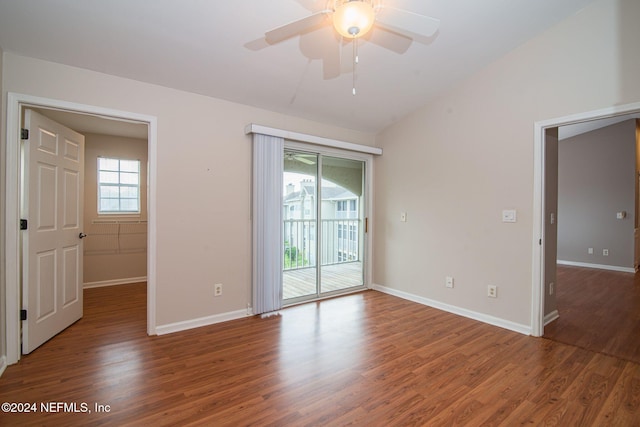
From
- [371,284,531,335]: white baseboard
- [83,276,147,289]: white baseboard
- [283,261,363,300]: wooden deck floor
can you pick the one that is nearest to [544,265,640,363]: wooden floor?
[371,284,531,335]: white baseboard

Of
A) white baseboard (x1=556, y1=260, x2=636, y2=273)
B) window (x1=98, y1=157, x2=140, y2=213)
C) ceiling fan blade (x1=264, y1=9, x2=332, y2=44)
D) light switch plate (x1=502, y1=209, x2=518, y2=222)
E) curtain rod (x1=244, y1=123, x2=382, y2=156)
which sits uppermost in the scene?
ceiling fan blade (x1=264, y1=9, x2=332, y2=44)

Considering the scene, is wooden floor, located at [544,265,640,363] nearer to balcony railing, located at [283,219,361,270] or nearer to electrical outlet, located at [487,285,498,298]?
electrical outlet, located at [487,285,498,298]

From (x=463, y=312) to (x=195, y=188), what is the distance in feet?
10.7

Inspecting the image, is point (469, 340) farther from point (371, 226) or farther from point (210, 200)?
point (210, 200)

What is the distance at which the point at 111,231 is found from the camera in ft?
15.6

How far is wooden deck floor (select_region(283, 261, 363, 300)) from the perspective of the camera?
13.3 feet

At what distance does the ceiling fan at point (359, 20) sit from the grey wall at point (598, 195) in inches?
254

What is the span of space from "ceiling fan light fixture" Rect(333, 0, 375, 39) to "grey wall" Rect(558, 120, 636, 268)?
6.89 meters

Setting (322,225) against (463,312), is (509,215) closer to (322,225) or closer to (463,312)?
(463,312)

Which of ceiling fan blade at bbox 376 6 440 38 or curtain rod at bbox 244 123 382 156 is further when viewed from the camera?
curtain rod at bbox 244 123 382 156

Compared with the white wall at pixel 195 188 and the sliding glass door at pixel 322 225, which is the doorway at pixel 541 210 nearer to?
the sliding glass door at pixel 322 225

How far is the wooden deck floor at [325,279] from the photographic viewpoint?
4.07 metres

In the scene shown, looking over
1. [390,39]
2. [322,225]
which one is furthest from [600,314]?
[390,39]

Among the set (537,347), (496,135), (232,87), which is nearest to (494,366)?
(537,347)
